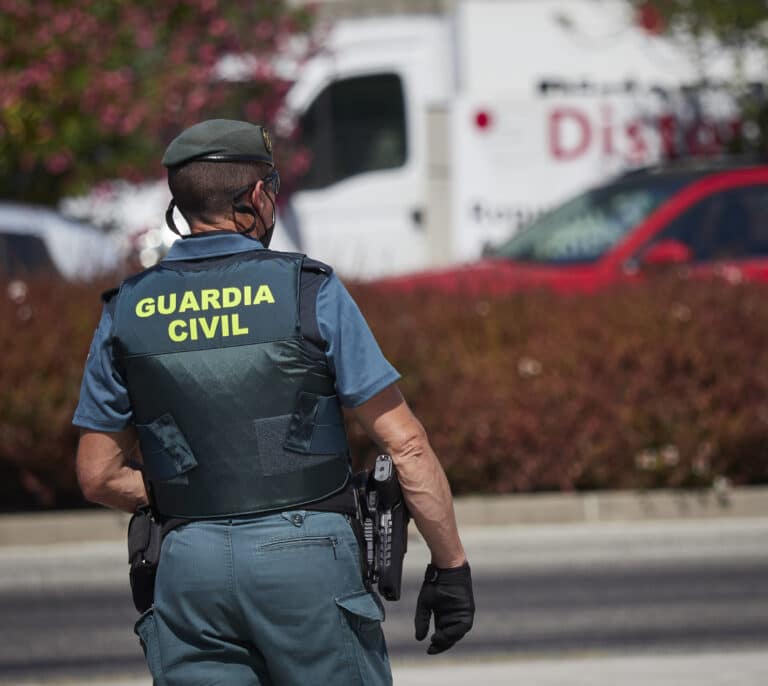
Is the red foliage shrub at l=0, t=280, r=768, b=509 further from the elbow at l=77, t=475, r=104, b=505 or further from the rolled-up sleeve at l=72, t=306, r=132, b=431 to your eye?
the rolled-up sleeve at l=72, t=306, r=132, b=431

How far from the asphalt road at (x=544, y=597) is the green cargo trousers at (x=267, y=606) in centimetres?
360

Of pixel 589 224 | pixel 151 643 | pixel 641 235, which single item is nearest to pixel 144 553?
pixel 151 643

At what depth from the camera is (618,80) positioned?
17281 millimetres

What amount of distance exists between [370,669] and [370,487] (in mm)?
353

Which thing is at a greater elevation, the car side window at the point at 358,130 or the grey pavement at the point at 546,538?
the car side window at the point at 358,130

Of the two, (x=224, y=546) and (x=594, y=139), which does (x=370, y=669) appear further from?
(x=594, y=139)

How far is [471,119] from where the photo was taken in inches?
636

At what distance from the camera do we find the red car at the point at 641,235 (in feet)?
38.3

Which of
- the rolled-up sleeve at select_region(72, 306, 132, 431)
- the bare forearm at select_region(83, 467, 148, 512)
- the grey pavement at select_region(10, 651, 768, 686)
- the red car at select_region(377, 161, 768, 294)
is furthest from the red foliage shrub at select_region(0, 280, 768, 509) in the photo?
the rolled-up sleeve at select_region(72, 306, 132, 431)

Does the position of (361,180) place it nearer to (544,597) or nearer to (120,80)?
(120,80)

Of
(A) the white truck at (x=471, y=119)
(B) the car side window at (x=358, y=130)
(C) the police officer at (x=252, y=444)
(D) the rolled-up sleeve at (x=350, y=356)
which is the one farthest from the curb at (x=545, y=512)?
(B) the car side window at (x=358, y=130)

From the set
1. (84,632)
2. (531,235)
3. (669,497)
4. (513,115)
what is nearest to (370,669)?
(84,632)

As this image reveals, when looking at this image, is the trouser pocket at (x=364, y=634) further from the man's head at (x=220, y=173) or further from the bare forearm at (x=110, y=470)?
the man's head at (x=220, y=173)

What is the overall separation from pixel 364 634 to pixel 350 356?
536mm
